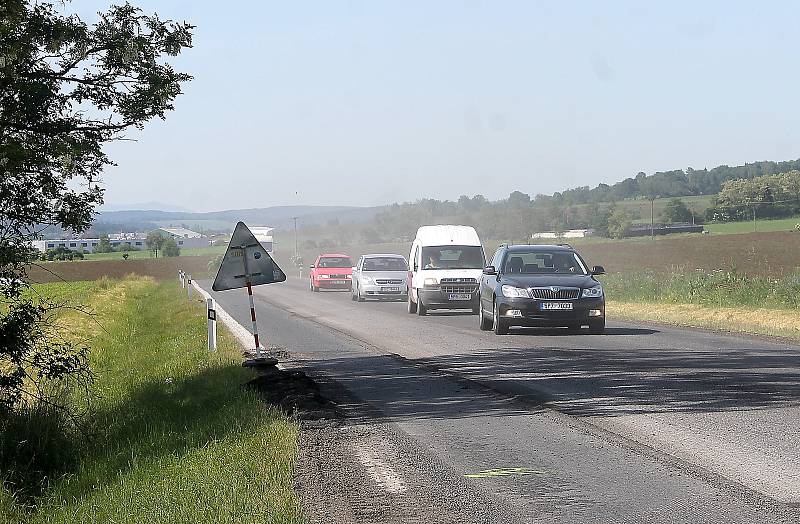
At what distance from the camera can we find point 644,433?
9789 mm

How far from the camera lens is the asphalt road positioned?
7.14 metres

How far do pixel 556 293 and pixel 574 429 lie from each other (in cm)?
1198

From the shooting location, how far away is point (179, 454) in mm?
9688

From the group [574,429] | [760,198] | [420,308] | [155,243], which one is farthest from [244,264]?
[155,243]

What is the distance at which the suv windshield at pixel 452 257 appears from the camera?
3225cm

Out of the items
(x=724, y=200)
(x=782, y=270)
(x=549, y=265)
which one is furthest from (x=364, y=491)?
(x=724, y=200)

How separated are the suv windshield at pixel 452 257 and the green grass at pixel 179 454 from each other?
13194 mm

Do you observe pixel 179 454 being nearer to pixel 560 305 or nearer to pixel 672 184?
pixel 560 305

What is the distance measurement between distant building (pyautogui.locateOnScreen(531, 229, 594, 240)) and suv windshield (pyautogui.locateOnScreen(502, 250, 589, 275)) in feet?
263

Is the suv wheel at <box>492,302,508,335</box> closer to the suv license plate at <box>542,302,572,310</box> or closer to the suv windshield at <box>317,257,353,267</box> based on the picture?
the suv license plate at <box>542,302,572,310</box>

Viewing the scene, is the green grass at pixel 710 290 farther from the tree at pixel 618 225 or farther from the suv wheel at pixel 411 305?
the tree at pixel 618 225

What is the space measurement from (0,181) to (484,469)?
25.1ft

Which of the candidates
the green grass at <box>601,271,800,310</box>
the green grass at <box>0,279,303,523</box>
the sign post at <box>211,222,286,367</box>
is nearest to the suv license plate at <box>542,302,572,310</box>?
the green grass at <box>0,279,303,523</box>

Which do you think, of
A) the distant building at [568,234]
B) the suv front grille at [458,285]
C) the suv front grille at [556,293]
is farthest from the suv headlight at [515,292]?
the distant building at [568,234]
